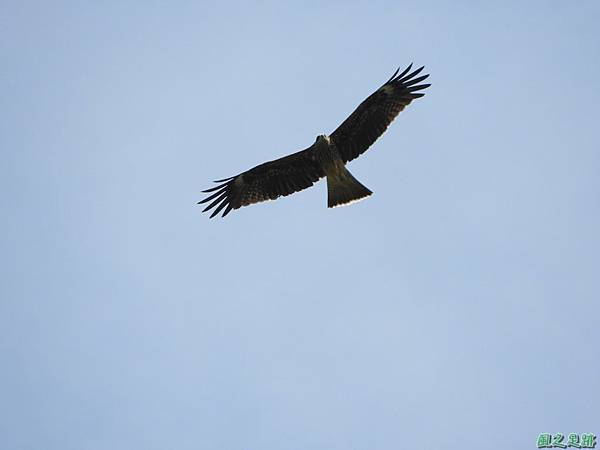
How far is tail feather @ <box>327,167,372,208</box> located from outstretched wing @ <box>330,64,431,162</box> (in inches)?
11.2

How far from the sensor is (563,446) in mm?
9828

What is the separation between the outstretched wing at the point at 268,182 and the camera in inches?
468

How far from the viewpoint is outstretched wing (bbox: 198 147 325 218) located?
11.9 metres

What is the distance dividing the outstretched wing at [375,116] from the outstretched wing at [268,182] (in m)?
0.58

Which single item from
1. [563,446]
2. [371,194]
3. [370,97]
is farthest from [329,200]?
[563,446]

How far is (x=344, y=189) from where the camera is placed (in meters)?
11.6

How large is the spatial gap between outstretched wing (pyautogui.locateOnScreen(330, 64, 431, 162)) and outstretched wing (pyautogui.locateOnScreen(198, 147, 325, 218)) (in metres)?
0.58

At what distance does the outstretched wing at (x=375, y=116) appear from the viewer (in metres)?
11.5

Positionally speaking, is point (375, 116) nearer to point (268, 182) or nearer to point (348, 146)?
point (348, 146)

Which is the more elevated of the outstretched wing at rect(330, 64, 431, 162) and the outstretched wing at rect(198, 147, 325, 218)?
the outstretched wing at rect(330, 64, 431, 162)

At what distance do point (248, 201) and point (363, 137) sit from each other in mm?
2119

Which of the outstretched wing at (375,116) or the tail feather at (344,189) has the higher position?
the outstretched wing at (375,116)

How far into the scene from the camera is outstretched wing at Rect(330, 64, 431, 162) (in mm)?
11516

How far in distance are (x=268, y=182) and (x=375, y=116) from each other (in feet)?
6.66
